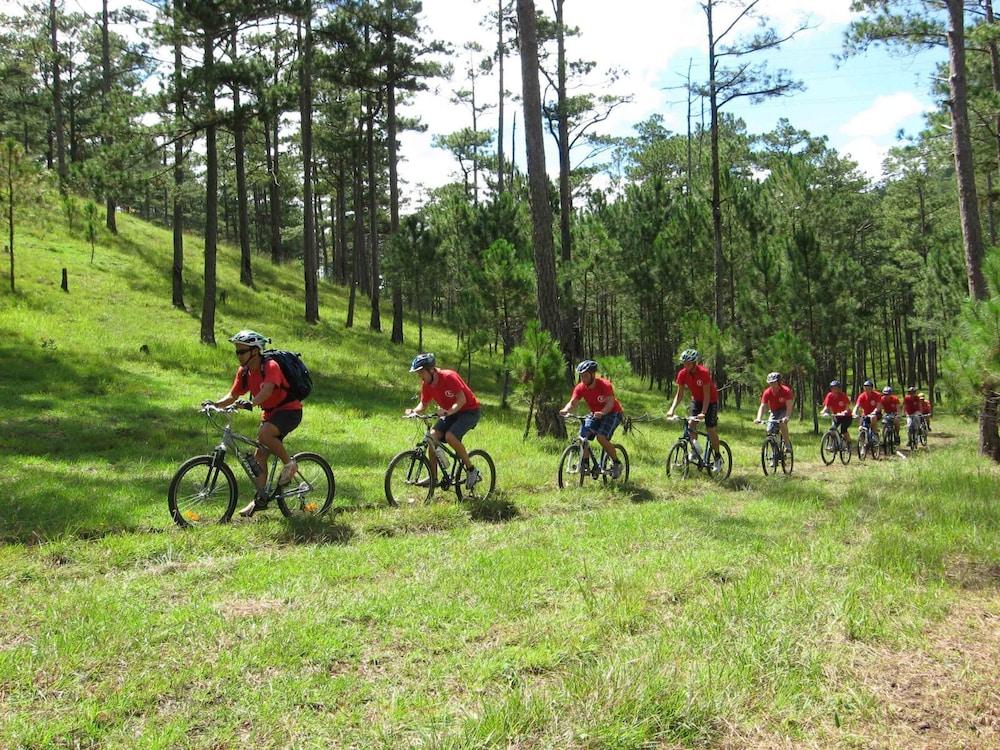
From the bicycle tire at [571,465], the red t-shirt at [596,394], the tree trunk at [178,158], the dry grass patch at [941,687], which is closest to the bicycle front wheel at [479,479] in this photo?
the bicycle tire at [571,465]

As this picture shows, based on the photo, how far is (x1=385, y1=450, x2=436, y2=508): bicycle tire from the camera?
8.51m

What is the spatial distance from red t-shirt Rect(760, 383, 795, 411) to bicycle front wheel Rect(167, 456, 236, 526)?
959 centimetres

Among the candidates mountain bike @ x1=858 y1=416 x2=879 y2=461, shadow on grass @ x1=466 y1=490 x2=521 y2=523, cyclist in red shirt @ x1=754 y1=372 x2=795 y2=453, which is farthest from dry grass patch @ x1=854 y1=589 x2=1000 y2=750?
mountain bike @ x1=858 y1=416 x2=879 y2=461

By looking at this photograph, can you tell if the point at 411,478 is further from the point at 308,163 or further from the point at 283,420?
the point at 308,163

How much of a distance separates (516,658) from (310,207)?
23.9 meters

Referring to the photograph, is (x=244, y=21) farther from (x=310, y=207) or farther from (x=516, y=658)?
(x=516, y=658)

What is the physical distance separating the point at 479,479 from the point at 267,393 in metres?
2.99

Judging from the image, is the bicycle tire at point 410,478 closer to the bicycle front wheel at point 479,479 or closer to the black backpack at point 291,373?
the bicycle front wheel at point 479,479

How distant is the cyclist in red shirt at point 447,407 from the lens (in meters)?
8.40

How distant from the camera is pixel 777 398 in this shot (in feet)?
41.9

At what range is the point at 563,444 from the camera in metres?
13.7

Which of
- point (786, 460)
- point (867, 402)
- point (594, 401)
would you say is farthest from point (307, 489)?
point (867, 402)

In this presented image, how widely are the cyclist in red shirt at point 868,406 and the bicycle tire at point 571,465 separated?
34.2ft

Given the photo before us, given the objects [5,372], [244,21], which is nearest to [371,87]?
[244,21]
